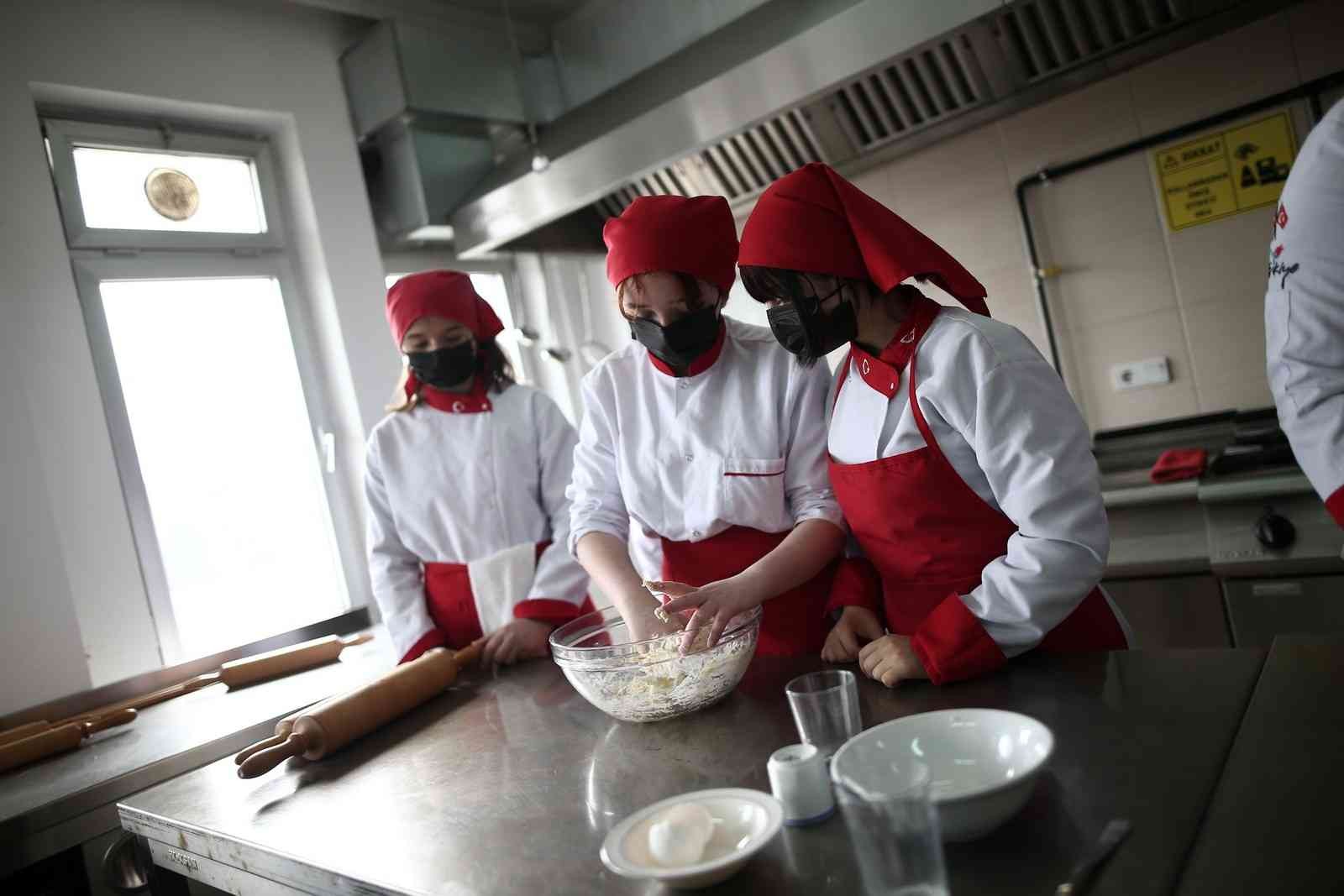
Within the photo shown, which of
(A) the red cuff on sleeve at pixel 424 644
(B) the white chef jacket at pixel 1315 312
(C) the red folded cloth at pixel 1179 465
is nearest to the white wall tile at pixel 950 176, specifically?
(C) the red folded cloth at pixel 1179 465

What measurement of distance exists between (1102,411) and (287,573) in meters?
2.78

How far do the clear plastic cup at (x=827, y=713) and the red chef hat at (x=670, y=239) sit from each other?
74cm

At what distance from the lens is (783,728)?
106cm

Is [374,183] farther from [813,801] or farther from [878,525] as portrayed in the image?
[813,801]

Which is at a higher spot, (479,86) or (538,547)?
(479,86)

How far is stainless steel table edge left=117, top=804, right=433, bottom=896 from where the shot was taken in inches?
36.6

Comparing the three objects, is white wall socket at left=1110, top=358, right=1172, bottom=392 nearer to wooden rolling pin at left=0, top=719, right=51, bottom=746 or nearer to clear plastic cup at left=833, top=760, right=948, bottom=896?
clear plastic cup at left=833, top=760, right=948, bottom=896

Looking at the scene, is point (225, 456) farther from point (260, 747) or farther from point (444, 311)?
point (260, 747)

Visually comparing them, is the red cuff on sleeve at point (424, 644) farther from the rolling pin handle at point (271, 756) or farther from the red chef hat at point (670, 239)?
the red chef hat at point (670, 239)

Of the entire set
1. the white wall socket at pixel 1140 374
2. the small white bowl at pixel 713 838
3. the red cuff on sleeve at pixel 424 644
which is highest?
the white wall socket at pixel 1140 374

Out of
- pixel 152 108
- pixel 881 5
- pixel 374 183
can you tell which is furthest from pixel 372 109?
pixel 881 5

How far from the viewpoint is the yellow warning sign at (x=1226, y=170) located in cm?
240

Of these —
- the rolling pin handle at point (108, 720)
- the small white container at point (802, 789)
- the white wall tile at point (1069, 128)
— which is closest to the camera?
the small white container at point (802, 789)

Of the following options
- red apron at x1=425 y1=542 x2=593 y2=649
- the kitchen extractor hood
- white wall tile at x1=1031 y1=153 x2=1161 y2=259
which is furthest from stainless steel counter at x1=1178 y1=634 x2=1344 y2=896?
white wall tile at x1=1031 y1=153 x2=1161 y2=259
